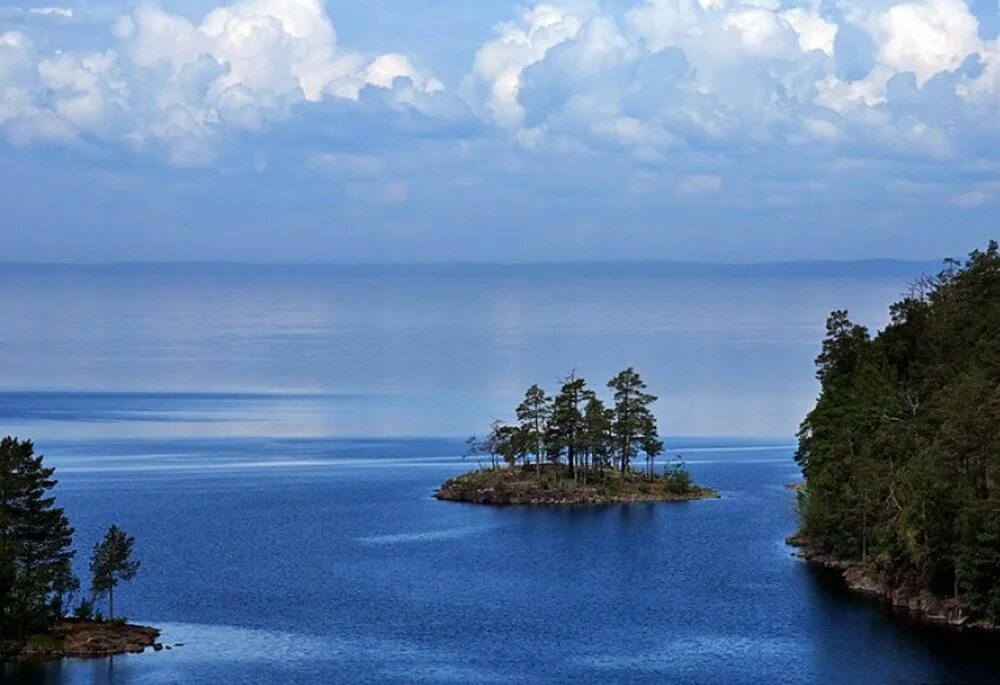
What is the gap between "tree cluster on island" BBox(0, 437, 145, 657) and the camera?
6862 cm

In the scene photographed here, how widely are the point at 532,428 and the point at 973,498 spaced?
59.2 metres

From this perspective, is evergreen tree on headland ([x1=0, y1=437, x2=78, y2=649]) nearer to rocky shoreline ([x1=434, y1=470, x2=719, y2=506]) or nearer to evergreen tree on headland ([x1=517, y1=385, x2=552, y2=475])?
rocky shoreline ([x1=434, y1=470, x2=719, y2=506])

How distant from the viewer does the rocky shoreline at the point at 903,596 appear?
7619cm

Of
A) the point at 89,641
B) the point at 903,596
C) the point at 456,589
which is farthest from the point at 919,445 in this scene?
the point at 89,641

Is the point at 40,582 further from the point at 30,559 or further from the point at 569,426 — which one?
the point at 569,426

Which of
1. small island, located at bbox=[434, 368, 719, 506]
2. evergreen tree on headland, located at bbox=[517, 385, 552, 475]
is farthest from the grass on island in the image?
evergreen tree on headland, located at bbox=[517, 385, 552, 475]

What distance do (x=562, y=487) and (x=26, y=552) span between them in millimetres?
62525

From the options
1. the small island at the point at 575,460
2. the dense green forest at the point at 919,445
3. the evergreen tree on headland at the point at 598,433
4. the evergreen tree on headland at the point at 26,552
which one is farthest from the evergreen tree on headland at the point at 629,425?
the evergreen tree on headland at the point at 26,552

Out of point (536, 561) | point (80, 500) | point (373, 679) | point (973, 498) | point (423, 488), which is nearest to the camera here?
point (373, 679)

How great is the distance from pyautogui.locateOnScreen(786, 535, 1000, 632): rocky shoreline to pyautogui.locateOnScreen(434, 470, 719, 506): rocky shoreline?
29.8 m

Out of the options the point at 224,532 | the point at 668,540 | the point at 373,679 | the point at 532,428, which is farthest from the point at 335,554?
the point at 532,428

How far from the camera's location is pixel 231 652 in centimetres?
7106

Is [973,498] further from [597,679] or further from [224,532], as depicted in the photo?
[224,532]

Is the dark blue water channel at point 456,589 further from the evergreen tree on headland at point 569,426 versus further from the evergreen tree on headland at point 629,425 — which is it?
the evergreen tree on headland at point 569,426
